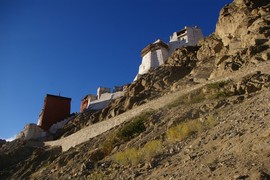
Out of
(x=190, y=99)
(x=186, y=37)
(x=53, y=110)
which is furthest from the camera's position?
(x=186, y=37)

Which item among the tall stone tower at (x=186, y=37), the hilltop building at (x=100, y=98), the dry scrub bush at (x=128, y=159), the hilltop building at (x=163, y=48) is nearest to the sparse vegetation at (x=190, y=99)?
the dry scrub bush at (x=128, y=159)

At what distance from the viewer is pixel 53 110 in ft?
145

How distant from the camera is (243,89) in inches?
638

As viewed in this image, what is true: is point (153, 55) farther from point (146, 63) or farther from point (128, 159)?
point (128, 159)

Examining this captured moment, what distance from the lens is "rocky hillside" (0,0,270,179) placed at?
832 cm

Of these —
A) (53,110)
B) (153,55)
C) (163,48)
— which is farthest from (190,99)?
(53,110)

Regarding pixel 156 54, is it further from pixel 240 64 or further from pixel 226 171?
pixel 226 171

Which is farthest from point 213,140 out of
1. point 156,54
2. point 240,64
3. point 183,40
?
point 183,40

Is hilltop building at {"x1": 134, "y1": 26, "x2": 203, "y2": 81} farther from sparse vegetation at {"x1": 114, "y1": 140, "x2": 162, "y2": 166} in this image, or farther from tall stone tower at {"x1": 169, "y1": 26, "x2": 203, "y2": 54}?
sparse vegetation at {"x1": 114, "y1": 140, "x2": 162, "y2": 166}

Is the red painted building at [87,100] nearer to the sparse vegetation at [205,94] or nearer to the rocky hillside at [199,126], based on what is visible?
the rocky hillside at [199,126]

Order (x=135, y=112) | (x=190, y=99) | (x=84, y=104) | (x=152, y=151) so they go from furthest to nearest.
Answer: (x=84, y=104) < (x=135, y=112) < (x=190, y=99) < (x=152, y=151)

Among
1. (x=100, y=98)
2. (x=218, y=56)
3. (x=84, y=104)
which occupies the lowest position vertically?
(x=218, y=56)

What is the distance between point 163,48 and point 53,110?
17724mm

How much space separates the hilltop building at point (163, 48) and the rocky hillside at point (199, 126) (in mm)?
8426
